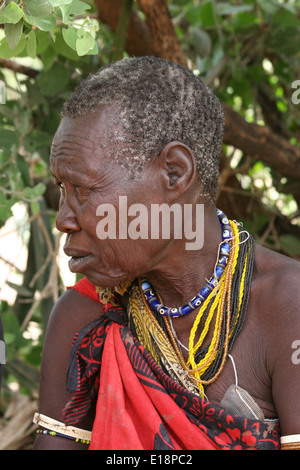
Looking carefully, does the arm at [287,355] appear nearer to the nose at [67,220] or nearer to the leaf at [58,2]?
the nose at [67,220]

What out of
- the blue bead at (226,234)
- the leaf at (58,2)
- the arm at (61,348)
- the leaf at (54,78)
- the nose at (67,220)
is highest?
the leaf at (58,2)

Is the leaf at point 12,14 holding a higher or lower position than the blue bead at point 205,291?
higher

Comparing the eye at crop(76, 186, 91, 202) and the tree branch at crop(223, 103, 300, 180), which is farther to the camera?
the tree branch at crop(223, 103, 300, 180)

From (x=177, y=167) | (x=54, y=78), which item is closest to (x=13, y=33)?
(x=177, y=167)

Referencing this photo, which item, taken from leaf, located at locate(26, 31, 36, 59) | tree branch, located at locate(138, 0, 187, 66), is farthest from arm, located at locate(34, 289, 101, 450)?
tree branch, located at locate(138, 0, 187, 66)

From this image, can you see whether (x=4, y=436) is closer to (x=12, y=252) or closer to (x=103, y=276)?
(x=12, y=252)

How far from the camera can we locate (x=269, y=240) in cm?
303

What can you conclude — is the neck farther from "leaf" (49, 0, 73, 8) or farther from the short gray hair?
"leaf" (49, 0, 73, 8)

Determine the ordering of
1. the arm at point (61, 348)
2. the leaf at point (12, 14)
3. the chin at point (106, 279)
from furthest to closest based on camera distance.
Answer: the arm at point (61, 348)
the chin at point (106, 279)
the leaf at point (12, 14)

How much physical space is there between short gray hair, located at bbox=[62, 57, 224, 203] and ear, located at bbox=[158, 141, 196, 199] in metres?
0.02

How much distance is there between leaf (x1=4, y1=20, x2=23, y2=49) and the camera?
142 centimetres

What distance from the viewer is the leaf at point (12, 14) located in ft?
4.39

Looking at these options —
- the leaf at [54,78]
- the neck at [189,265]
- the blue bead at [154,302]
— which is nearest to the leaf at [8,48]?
the neck at [189,265]
